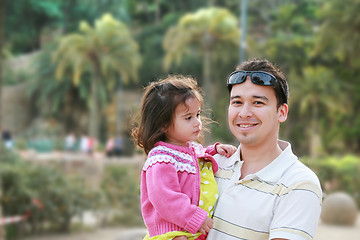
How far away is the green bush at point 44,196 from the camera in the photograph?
11570 mm

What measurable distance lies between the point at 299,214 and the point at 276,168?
25 cm

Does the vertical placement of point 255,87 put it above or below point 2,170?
above

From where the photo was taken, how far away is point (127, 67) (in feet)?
103

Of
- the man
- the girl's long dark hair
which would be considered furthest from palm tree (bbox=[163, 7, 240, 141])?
the man

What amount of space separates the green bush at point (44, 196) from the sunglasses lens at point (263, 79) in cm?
1021

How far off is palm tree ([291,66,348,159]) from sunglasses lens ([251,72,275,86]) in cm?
2741

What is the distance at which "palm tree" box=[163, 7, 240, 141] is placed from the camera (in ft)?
89.2

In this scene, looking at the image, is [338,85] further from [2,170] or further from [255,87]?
[255,87]

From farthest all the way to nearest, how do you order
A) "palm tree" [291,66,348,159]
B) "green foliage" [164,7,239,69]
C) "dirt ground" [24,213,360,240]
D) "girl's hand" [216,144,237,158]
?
"palm tree" [291,66,348,159], "green foliage" [164,7,239,69], "dirt ground" [24,213,360,240], "girl's hand" [216,144,237,158]

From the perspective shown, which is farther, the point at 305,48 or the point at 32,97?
the point at 32,97

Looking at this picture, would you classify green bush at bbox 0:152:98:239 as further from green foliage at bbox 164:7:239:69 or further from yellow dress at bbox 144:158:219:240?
green foliage at bbox 164:7:239:69

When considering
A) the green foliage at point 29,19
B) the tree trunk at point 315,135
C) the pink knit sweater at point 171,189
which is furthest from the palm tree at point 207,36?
the pink knit sweater at point 171,189

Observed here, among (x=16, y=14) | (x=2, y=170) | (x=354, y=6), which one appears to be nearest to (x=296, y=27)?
(x=354, y=6)

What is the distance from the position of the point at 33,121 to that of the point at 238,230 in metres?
40.3
